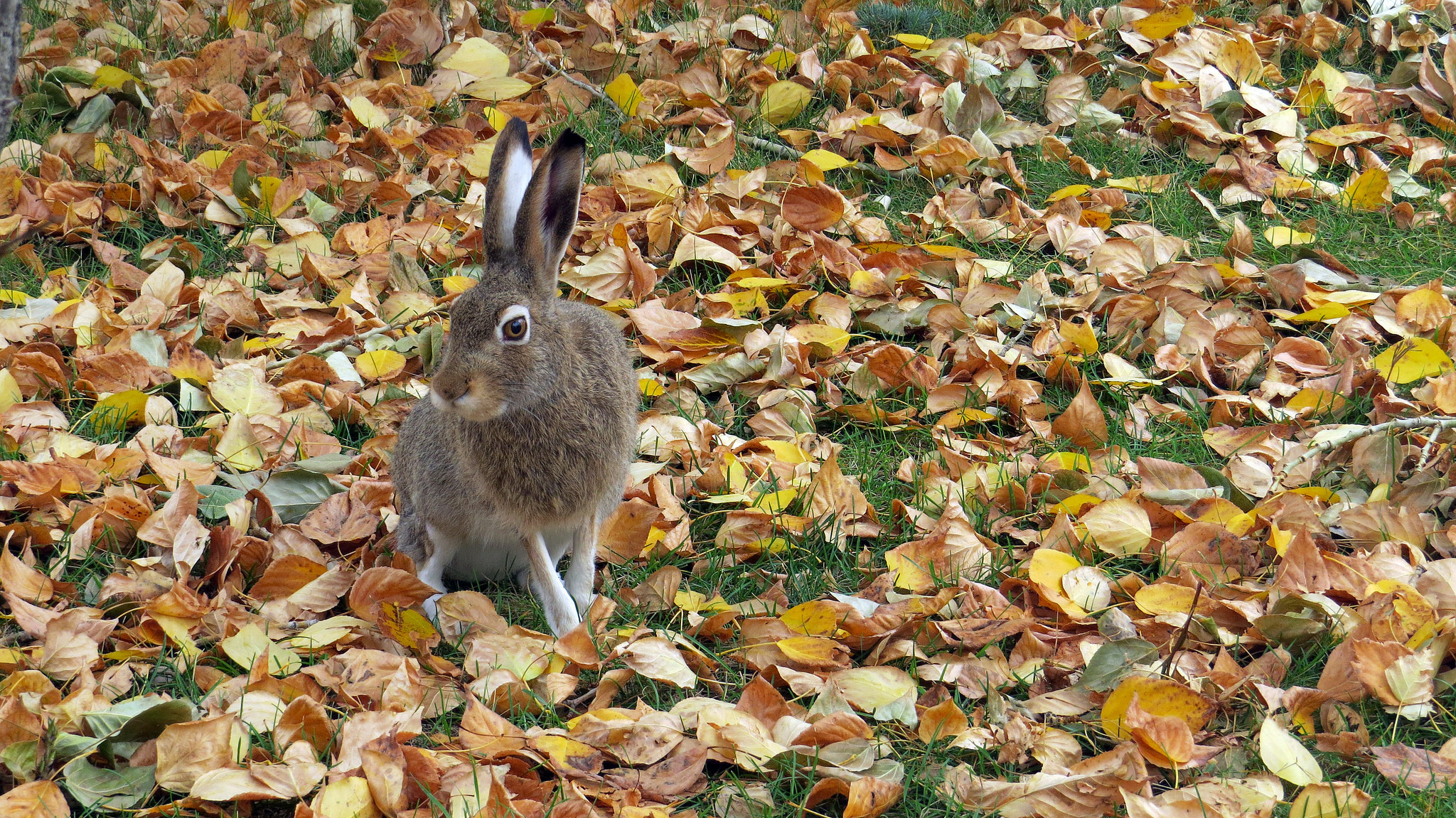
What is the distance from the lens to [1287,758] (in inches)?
114

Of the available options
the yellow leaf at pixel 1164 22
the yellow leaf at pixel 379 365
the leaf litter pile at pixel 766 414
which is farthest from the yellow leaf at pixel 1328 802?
the yellow leaf at pixel 1164 22

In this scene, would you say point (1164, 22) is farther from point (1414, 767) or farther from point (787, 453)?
point (1414, 767)

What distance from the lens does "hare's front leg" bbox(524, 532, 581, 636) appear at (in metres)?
3.57

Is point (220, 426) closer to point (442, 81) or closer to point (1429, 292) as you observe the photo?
point (442, 81)

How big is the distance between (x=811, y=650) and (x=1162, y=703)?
0.87 metres

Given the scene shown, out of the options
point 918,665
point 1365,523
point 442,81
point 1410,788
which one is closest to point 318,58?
point 442,81

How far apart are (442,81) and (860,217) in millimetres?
2355

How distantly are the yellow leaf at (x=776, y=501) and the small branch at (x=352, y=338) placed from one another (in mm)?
1743

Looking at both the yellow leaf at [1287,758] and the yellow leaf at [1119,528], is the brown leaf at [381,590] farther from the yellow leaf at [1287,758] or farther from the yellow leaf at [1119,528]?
Result: the yellow leaf at [1287,758]

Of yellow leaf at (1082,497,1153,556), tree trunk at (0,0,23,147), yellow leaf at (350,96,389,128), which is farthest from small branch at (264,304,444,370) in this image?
yellow leaf at (1082,497,1153,556)

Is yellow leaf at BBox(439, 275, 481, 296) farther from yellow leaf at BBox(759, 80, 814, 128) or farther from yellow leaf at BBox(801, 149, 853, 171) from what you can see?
yellow leaf at BBox(759, 80, 814, 128)

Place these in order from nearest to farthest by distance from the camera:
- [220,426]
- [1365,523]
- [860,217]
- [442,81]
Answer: [1365,523], [220,426], [860,217], [442,81]

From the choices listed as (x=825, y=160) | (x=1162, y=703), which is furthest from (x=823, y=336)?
(x=1162, y=703)

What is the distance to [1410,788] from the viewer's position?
2836mm
